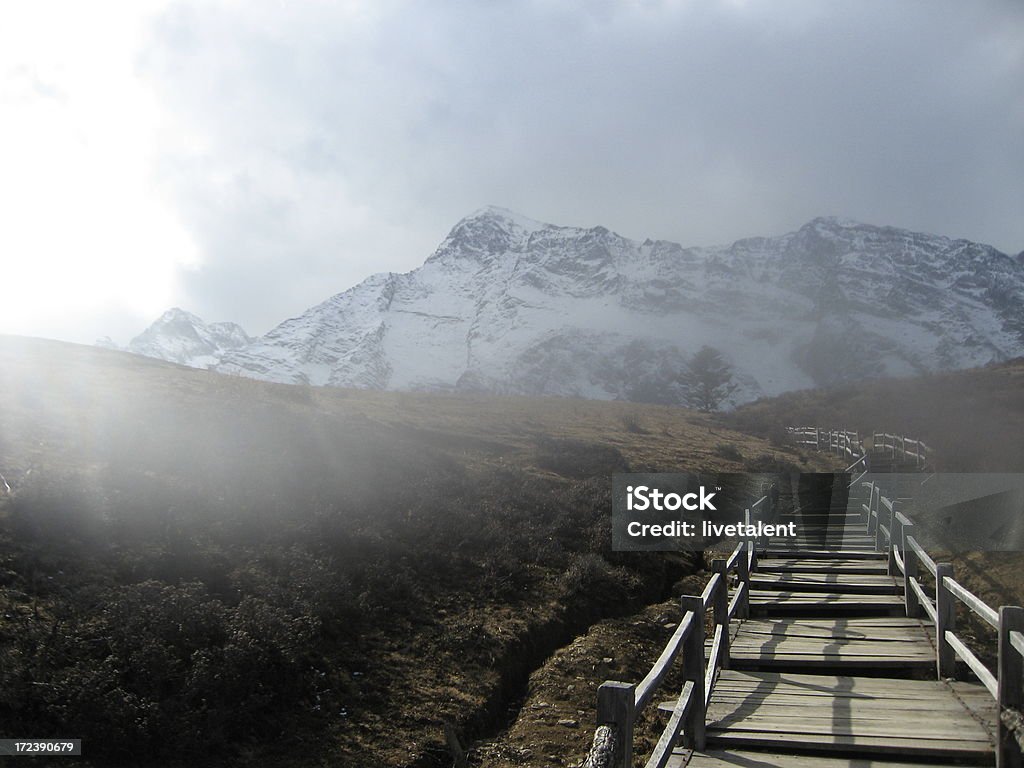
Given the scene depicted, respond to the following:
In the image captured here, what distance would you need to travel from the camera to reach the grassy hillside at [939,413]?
25.5 metres

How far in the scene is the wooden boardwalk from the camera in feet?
19.4

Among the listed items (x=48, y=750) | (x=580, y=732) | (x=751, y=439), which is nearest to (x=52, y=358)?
(x=48, y=750)

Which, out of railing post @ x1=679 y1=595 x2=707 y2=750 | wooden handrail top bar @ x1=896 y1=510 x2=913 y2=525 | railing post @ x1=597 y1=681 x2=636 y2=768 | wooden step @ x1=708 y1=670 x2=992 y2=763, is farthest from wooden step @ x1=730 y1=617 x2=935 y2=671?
railing post @ x1=597 y1=681 x2=636 y2=768

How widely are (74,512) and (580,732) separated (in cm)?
830

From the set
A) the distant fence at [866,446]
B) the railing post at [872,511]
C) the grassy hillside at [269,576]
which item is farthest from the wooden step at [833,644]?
the distant fence at [866,446]

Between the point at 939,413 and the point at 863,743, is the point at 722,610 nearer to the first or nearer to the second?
the point at 863,743

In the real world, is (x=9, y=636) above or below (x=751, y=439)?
below

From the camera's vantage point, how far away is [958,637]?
8781mm

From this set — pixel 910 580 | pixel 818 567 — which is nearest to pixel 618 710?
pixel 910 580

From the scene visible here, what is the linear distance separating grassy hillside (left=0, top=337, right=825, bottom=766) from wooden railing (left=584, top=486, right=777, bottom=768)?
243 cm

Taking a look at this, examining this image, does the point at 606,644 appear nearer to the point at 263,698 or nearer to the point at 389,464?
the point at 263,698

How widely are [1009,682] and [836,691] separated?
215 cm

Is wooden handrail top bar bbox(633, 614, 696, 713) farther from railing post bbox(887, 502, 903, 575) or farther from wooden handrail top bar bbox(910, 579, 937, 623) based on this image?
railing post bbox(887, 502, 903, 575)

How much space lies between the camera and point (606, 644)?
37.6 feet
